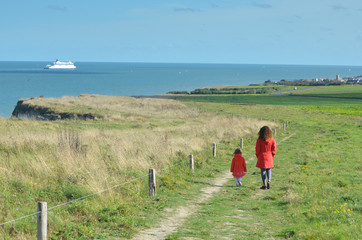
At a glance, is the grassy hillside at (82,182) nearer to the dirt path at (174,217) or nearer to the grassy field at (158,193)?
the grassy field at (158,193)

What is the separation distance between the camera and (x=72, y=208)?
11.2 meters

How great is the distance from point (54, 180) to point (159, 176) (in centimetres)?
395

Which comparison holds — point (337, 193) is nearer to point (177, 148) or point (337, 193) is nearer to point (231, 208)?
point (231, 208)

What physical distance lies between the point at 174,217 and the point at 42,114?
166 ft

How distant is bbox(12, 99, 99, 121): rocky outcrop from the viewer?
173 ft

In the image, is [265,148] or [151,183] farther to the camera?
[265,148]

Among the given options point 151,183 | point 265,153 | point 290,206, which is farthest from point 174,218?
point 265,153

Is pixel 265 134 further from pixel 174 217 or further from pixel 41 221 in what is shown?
pixel 41 221

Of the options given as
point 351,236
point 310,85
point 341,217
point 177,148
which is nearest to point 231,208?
point 341,217

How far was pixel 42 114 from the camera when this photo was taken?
5869 cm

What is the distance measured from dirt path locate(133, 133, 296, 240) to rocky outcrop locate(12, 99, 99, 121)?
3670 cm

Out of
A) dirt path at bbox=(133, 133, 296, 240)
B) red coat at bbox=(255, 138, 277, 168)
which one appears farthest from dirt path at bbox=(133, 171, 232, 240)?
red coat at bbox=(255, 138, 277, 168)

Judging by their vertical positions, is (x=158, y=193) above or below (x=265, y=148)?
below

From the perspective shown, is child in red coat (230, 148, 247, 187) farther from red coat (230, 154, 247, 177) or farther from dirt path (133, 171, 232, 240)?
dirt path (133, 171, 232, 240)
